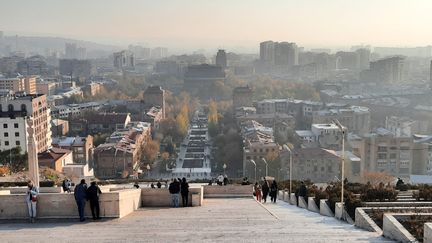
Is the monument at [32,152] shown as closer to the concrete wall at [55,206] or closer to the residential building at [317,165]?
the concrete wall at [55,206]

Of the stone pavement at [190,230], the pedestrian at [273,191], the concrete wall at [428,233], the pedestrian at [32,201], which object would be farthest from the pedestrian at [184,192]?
the concrete wall at [428,233]

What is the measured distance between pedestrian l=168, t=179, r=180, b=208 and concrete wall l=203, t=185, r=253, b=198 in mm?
2956

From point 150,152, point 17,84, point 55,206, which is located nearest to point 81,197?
point 55,206

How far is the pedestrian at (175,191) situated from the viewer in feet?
29.3

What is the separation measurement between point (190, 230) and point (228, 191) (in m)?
5.69

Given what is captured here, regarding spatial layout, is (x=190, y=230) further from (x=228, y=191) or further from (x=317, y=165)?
(x=317, y=165)

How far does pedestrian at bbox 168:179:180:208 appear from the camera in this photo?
29.3ft

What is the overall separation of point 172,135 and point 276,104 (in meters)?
21.4

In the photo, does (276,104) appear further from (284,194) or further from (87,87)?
(284,194)

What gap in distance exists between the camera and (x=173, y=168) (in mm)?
42156

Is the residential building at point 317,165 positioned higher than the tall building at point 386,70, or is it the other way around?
the tall building at point 386,70

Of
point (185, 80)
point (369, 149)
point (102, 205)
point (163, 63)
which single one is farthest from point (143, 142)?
point (163, 63)

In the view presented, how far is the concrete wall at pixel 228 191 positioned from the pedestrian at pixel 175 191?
296cm

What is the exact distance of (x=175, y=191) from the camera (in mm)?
9039
